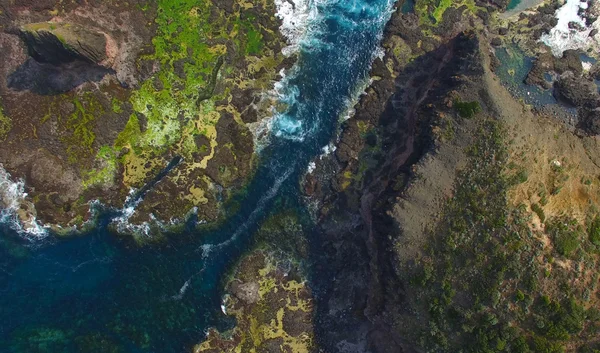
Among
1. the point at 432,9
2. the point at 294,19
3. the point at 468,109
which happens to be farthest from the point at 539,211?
the point at 294,19

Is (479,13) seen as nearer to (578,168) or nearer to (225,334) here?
(578,168)

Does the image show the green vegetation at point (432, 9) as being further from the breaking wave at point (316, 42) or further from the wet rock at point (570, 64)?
the wet rock at point (570, 64)

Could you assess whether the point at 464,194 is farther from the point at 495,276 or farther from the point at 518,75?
the point at 518,75

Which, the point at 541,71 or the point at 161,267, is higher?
the point at 541,71

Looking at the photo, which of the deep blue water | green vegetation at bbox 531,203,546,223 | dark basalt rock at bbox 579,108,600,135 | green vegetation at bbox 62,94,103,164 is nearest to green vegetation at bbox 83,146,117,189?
green vegetation at bbox 62,94,103,164

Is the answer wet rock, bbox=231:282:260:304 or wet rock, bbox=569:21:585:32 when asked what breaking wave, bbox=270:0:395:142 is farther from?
wet rock, bbox=569:21:585:32

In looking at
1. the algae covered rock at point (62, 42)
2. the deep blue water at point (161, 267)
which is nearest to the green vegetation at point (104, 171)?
the deep blue water at point (161, 267)

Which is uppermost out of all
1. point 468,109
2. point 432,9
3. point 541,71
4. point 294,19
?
point 294,19

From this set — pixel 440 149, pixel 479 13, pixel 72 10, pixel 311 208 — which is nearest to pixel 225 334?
pixel 311 208
